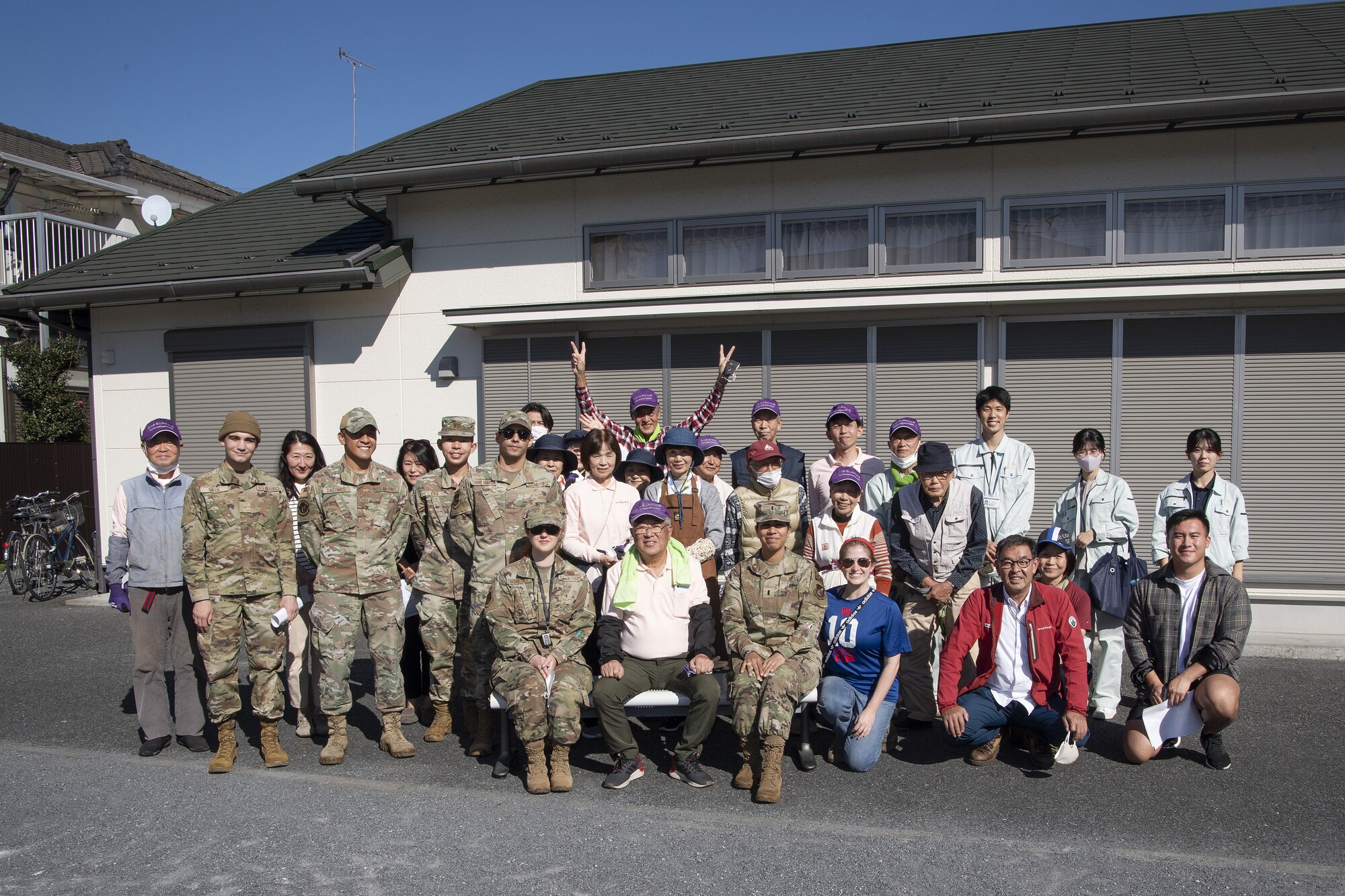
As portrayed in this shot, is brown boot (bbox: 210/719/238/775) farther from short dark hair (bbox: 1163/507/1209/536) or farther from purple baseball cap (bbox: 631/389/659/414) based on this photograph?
short dark hair (bbox: 1163/507/1209/536)

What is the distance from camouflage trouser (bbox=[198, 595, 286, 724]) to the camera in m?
4.99

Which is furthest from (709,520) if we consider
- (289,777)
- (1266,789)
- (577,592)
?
(1266,789)

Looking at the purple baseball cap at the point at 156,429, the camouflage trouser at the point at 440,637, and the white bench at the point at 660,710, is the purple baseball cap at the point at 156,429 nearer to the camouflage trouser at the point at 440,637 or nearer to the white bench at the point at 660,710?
the camouflage trouser at the point at 440,637

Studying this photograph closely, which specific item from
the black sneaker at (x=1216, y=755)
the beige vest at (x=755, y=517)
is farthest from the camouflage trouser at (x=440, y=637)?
the black sneaker at (x=1216, y=755)

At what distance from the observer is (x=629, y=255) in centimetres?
847

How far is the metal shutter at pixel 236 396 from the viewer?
930 centimetres

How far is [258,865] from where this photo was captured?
3.80 m

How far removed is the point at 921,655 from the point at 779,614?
1.10m

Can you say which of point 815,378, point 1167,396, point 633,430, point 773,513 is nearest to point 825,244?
point 815,378

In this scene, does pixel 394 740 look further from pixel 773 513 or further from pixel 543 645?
pixel 773 513

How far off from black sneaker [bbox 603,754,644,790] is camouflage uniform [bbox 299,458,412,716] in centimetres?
138

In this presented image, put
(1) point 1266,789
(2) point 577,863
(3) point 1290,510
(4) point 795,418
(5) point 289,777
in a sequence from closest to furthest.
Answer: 1. (2) point 577,863
2. (1) point 1266,789
3. (5) point 289,777
4. (3) point 1290,510
5. (4) point 795,418

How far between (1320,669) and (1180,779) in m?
2.95

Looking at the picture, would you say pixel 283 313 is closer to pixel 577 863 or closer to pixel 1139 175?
pixel 577 863
